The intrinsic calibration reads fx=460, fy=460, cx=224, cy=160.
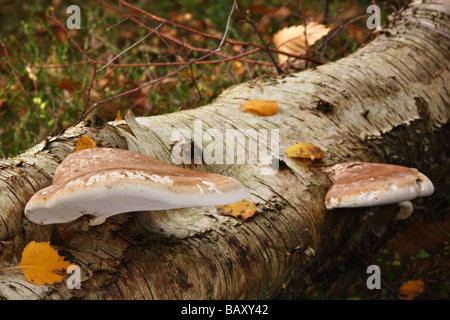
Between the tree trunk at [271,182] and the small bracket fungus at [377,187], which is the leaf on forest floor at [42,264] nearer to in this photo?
the tree trunk at [271,182]

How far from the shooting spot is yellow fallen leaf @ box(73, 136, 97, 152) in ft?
6.57

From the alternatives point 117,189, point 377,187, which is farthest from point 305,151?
point 117,189

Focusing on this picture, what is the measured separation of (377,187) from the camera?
206 centimetres

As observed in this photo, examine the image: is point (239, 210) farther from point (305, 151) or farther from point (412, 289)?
point (412, 289)

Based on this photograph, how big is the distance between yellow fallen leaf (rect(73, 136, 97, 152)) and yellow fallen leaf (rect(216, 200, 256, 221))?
63cm

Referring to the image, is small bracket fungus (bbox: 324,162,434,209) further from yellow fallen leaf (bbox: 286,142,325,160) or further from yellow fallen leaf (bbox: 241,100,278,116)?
yellow fallen leaf (bbox: 241,100,278,116)

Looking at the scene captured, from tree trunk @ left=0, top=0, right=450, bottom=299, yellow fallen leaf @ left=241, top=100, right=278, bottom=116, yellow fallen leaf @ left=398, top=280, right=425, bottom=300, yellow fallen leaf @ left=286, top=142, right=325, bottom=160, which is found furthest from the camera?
yellow fallen leaf @ left=398, top=280, right=425, bottom=300

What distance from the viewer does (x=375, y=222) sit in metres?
2.71

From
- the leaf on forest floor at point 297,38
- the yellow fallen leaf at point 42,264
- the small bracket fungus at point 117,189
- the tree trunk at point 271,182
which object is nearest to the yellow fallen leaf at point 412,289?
the tree trunk at point 271,182

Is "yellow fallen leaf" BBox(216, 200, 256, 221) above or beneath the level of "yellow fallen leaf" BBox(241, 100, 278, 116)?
beneath

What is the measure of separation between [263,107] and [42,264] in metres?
1.52

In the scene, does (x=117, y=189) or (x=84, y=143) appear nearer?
(x=117, y=189)

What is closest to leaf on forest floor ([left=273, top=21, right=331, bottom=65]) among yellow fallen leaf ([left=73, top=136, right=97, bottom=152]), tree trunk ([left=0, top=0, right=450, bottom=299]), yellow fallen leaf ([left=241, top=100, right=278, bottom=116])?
tree trunk ([left=0, top=0, right=450, bottom=299])

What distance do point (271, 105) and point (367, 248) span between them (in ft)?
3.44
